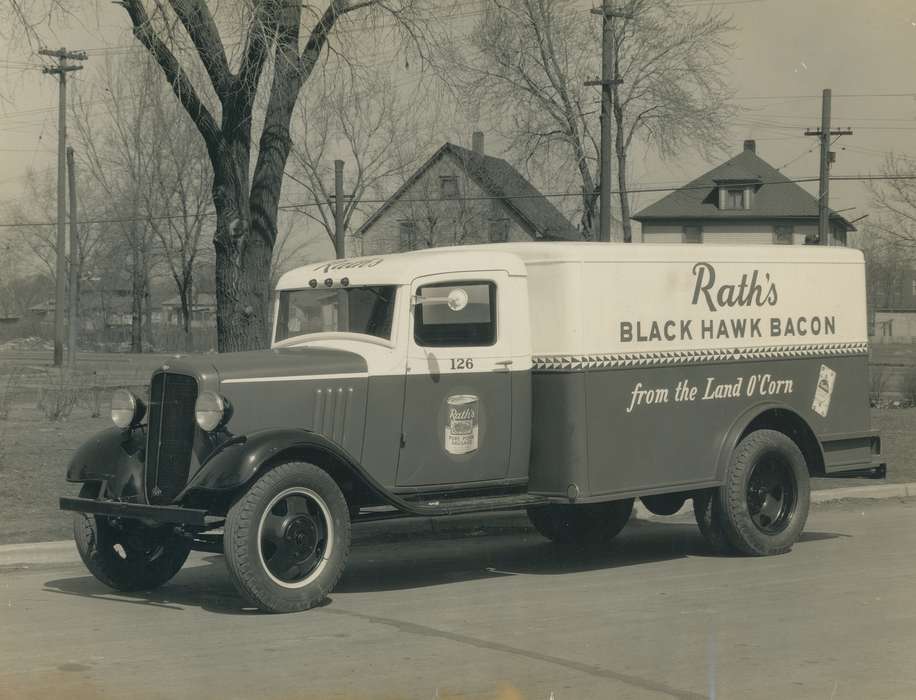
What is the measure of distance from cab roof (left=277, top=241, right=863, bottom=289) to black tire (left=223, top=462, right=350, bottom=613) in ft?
5.41

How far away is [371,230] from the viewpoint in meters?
59.4

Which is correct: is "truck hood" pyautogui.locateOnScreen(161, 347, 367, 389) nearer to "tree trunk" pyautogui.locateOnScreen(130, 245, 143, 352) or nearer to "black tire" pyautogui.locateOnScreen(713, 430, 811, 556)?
"black tire" pyautogui.locateOnScreen(713, 430, 811, 556)

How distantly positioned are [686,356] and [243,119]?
21.3 feet

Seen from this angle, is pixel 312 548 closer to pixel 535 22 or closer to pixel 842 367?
pixel 842 367

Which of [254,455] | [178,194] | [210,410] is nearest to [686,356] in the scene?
[254,455]

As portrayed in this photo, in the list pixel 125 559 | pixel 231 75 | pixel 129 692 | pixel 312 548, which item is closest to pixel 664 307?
pixel 312 548

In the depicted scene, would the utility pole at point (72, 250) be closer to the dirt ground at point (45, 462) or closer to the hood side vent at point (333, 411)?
the dirt ground at point (45, 462)

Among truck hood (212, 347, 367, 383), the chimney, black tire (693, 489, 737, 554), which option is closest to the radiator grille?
truck hood (212, 347, 367, 383)

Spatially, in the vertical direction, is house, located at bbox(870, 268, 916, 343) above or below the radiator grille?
above

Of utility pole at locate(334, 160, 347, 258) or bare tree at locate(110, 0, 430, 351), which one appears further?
utility pole at locate(334, 160, 347, 258)

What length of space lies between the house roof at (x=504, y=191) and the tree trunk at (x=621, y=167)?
31.2ft

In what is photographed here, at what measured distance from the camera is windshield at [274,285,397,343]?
8906mm

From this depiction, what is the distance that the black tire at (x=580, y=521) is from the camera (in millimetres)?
10906

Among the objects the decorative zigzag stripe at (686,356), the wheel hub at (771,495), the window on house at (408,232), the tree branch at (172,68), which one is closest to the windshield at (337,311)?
the decorative zigzag stripe at (686,356)
